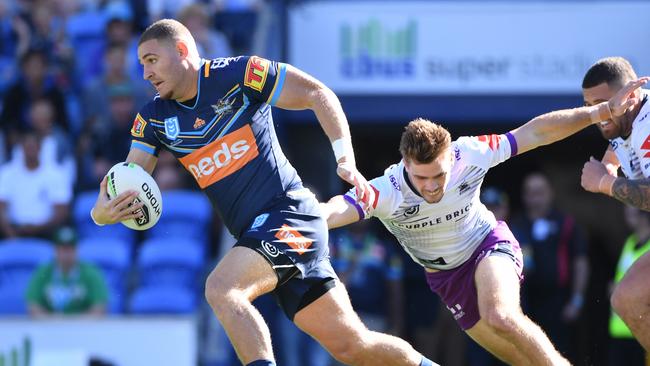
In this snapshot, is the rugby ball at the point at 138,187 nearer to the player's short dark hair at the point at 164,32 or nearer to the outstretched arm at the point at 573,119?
the player's short dark hair at the point at 164,32

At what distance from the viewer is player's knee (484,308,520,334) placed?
22.7ft

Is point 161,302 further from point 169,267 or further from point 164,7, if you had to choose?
point 164,7

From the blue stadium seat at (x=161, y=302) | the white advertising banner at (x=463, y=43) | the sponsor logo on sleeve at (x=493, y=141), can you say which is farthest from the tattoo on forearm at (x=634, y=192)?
the white advertising banner at (x=463, y=43)

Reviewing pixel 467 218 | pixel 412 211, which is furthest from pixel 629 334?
pixel 412 211

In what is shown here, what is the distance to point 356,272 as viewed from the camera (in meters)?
12.3

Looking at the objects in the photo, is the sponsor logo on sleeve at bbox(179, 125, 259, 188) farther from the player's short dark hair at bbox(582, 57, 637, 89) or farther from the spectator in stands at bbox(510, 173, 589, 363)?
the spectator in stands at bbox(510, 173, 589, 363)

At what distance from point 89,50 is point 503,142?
769cm

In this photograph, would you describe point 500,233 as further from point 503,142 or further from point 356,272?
point 356,272

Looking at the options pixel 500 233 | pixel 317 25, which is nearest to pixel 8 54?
pixel 317 25

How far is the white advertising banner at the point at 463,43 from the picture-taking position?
1300 cm

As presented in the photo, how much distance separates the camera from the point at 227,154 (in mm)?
6922

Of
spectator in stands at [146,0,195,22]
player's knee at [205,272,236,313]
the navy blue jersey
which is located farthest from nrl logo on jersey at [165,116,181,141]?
spectator in stands at [146,0,195,22]

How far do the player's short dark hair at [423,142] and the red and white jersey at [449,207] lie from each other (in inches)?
15.3

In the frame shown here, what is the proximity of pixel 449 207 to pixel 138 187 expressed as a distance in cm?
193
